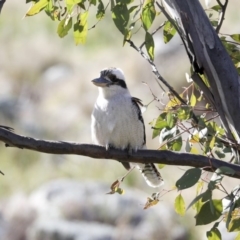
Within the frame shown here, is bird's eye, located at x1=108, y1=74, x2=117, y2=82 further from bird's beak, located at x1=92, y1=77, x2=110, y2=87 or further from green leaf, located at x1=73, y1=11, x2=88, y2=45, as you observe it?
green leaf, located at x1=73, y1=11, x2=88, y2=45

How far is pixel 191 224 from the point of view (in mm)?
8766

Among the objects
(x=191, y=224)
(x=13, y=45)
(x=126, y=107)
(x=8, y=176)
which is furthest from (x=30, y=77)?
(x=126, y=107)

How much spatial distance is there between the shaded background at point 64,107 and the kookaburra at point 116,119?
407cm

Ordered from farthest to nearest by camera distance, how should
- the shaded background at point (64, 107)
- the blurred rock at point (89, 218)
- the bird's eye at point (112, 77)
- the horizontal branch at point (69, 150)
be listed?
the shaded background at point (64, 107)
the blurred rock at point (89, 218)
the bird's eye at point (112, 77)
the horizontal branch at point (69, 150)

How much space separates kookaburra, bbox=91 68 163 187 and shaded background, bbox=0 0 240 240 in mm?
4070

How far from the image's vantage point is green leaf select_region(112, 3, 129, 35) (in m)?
2.30

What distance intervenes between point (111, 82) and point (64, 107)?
31.2ft

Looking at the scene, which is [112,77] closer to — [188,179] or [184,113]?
[184,113]

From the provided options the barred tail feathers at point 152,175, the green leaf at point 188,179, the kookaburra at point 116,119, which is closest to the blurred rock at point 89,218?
the barred tail feathers at point 152,175

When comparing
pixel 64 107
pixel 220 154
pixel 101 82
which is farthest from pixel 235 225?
pixel 64 107

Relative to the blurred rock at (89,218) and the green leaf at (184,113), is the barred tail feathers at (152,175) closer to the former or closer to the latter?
the green leaf at (184,113)

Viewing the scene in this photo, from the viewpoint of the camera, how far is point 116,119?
365 centimetres

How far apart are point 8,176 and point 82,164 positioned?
3.31 feet

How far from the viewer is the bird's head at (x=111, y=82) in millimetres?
3822
